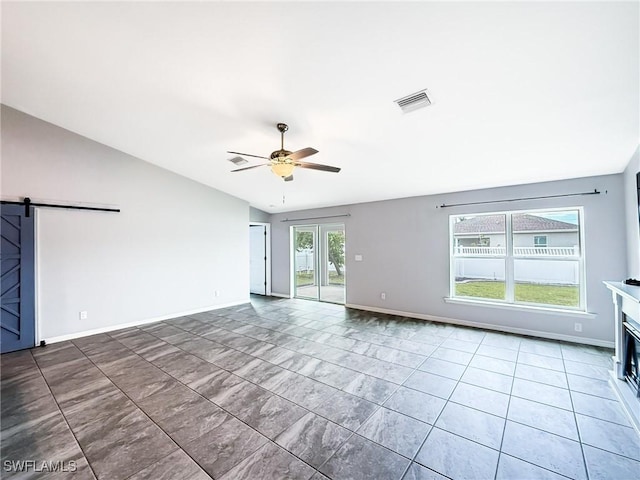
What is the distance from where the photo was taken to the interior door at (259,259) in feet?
26.3

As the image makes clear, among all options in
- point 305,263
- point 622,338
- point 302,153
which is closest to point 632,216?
point 622,338

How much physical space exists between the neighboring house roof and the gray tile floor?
1748mm

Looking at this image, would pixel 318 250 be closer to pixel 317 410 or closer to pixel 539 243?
pixel 539 243

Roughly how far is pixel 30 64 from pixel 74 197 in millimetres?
2097

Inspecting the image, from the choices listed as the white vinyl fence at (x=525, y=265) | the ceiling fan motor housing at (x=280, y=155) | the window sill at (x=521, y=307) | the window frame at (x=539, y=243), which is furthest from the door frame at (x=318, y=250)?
the window frame at (x=539, y=243)

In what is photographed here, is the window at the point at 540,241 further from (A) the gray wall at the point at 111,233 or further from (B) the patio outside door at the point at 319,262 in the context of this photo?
(A) the gray wall at the point at 111,233

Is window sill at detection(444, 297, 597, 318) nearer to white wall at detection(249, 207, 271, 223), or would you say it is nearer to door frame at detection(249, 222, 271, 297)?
door frame at detection(249, 222, 271, 297)

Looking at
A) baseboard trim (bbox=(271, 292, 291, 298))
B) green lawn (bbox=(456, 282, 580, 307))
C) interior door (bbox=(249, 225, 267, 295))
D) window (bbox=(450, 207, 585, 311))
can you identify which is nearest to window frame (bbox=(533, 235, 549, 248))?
window (bbox=(450, 207, 585, 311))

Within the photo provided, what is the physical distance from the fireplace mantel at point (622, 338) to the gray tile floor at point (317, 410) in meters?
0.09

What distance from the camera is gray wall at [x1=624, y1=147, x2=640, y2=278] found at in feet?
9.85

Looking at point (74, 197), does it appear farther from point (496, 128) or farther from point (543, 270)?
point (543, 270)

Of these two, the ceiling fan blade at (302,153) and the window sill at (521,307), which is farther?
the window sill at (521,307)

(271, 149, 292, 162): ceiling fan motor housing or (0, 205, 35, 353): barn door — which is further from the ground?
(271, 149, 292, 162): ceiling fan motor housing

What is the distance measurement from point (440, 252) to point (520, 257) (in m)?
1.22
